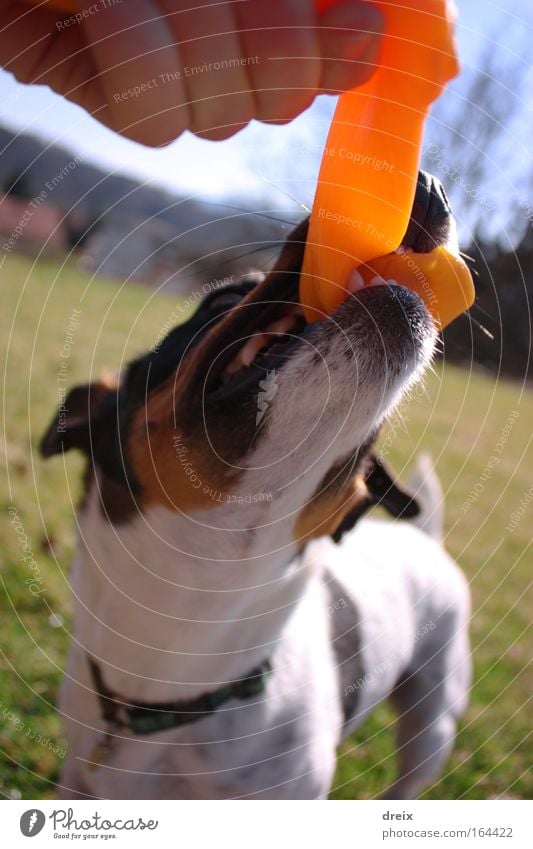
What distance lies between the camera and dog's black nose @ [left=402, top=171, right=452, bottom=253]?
65.4 inches

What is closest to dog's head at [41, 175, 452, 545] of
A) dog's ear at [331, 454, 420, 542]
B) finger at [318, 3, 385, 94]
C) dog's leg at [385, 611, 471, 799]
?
dog's ear at [331, 454, 420, 542]

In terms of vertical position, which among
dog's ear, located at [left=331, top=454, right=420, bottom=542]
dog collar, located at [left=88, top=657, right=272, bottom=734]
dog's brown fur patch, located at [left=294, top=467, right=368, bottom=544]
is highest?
dog's ear, located at [left=331, top=454, right=420, bottom=542]

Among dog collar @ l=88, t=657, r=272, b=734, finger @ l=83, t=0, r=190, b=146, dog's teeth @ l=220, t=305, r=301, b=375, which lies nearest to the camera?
finger @ l=83, t=0, r=190, b=146

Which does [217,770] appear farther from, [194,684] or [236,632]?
[236,632]

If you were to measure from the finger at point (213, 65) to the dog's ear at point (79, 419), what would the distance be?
3.27 ft

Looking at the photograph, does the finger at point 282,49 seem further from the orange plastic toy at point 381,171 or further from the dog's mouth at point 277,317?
the dog's mouth at point 277,317

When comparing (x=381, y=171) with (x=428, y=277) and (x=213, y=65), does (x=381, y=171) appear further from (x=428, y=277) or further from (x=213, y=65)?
(x=213, y=65)

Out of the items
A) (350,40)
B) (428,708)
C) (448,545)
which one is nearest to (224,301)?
(350,40)

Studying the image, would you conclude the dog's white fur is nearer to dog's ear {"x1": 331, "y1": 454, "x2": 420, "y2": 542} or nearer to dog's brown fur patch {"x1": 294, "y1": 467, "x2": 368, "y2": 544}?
dog's brown fur patch {"x1": 294, "y1": 467, "x2": 368, "y2": 544}

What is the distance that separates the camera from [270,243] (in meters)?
2.21

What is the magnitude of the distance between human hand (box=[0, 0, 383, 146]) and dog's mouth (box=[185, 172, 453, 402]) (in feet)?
1.07

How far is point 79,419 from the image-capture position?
92.5 inches

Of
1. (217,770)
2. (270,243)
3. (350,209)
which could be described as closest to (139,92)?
(350,209)
